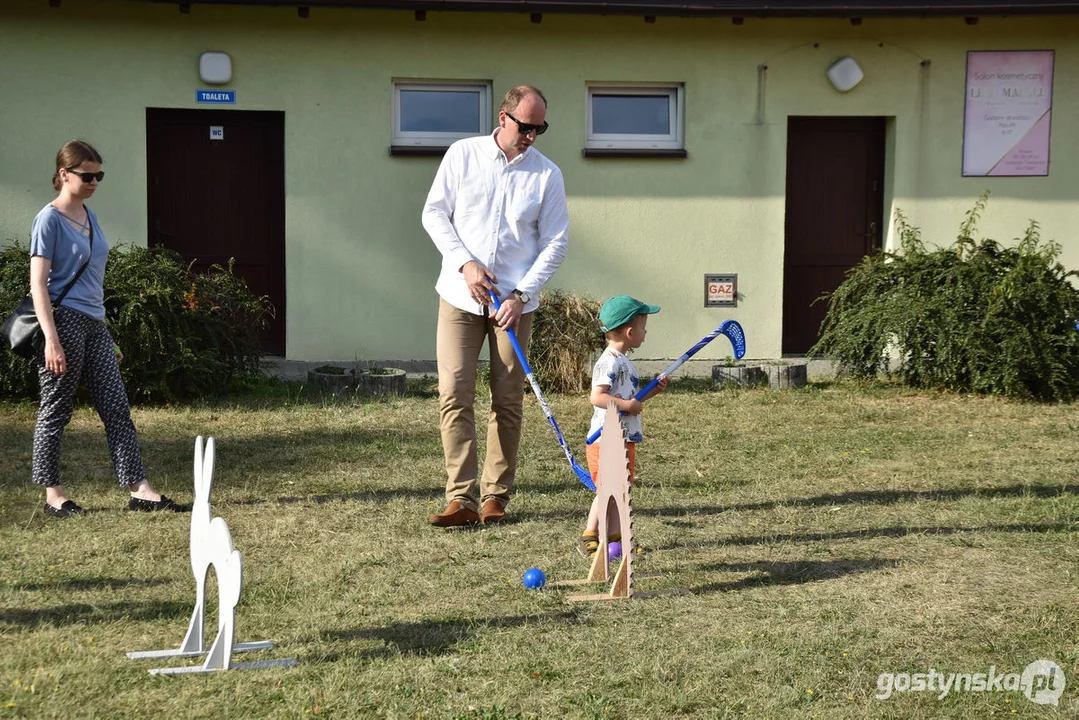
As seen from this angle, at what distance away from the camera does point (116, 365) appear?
19.6 ft

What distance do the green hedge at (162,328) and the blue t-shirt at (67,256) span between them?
10.1 feet

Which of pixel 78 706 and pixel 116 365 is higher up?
pixel 116 365

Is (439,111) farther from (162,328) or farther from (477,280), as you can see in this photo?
(477,280)

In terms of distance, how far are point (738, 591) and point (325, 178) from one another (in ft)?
24.3

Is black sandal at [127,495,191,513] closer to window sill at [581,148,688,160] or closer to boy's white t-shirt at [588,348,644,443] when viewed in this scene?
boy's white t-shirt at [588,348,644,443]

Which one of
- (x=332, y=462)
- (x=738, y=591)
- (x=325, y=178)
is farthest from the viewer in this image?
(x=325, y=178)

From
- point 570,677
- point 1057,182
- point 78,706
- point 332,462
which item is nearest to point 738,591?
point 570,677

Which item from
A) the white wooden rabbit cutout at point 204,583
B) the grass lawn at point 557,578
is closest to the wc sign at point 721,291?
the grass lawn at point 557,578

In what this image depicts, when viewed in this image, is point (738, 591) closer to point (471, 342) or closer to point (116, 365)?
point (471, 342)

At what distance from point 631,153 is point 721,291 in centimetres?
163

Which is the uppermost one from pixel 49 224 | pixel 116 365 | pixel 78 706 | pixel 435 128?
pixel 435 128

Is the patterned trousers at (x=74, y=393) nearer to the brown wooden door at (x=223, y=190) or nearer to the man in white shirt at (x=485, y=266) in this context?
the man in white shirt at (x=485, y=266)

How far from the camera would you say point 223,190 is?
36.6ft

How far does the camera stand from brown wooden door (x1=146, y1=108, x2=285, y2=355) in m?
11.1
